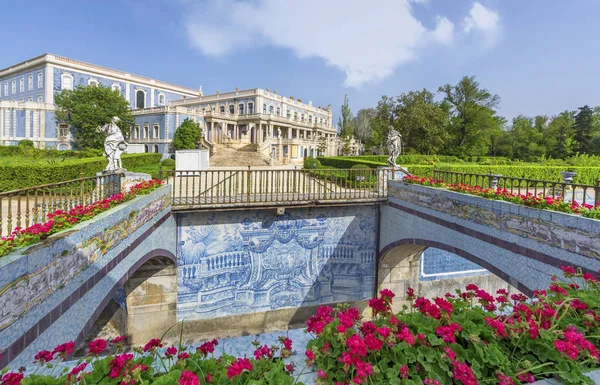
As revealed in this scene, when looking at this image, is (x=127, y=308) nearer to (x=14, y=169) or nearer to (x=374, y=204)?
(x=14, y=169)

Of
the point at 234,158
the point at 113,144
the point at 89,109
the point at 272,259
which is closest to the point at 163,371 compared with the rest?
the point at 113,144

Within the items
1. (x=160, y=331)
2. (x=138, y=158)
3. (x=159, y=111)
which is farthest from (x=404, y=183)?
(x=159, y=111)

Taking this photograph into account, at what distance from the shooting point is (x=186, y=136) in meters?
33.2

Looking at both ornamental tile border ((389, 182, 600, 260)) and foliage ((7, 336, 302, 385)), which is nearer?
foliage ((7, 336, 302, 385))

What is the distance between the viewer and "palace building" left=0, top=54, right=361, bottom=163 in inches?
1341

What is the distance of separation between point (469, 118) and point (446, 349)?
3853 centimetres

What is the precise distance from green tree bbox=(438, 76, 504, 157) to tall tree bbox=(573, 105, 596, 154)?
11502mm

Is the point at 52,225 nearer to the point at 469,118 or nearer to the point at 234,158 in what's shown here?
the point at 234,158

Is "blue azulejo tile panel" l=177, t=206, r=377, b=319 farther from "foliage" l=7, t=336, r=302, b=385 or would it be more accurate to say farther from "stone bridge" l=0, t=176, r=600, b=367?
"foliage" l=7, t=336, r=302, b=385

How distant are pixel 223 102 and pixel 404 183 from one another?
1649 inches

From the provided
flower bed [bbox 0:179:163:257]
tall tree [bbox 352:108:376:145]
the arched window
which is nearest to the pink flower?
A: flower bed [bbox 0:179:163:257]

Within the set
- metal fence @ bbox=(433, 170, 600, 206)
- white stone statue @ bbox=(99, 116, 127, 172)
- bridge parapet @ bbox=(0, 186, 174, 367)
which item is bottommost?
bridge parapet @ bbox=(0, 186, 174, 367)

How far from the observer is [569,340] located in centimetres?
195

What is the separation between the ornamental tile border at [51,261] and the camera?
2.61 metres
